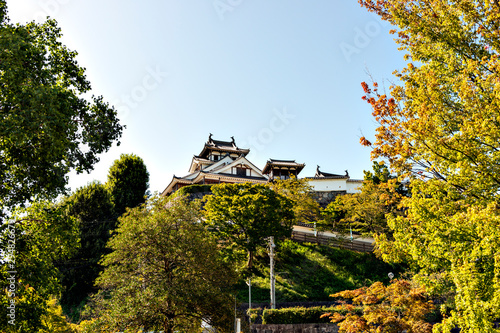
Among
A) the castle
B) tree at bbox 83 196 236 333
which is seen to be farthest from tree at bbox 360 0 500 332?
the castle

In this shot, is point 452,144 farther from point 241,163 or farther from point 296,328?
point 241,163

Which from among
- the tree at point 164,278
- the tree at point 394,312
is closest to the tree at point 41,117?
the tree at point 164,278

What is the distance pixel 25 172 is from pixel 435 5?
383 inches

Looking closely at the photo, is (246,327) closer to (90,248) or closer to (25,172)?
(25,172)

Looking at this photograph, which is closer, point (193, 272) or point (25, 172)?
point (25, 172)

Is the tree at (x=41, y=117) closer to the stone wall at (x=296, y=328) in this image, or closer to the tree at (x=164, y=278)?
the tree at (x=164, y=278)

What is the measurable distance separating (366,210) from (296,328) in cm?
1298

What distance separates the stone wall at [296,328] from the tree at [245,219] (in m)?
6.27

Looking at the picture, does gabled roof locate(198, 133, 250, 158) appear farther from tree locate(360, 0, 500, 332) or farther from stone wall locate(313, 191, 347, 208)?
tree locate(360, 0, 500, 332)

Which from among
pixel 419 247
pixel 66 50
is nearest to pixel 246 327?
pixel 419 247

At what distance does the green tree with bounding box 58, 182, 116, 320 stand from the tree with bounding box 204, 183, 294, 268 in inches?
295

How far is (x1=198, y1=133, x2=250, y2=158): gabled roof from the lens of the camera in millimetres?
52750

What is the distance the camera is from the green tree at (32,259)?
748 centimetres

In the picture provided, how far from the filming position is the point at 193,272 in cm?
1255
